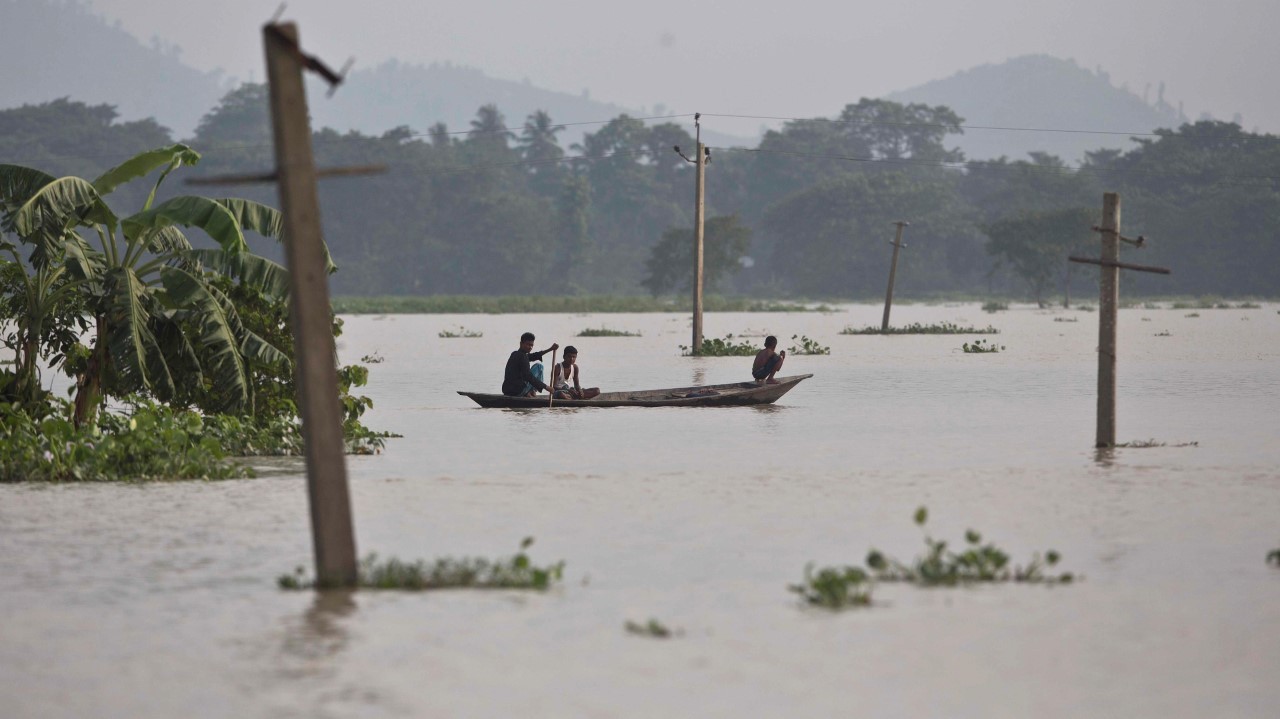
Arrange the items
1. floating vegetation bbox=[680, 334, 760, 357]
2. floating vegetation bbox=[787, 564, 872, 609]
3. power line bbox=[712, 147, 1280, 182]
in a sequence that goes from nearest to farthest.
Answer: floating vegetation bbox=[787, 564, 872, 609] < floating vegetation bbox=[680, 334, 760, 357] < power line bbox=[712, 147, 1280, 182]

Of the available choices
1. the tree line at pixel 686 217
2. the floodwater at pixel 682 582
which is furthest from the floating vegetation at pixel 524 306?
the floodwater at pixel 682 582

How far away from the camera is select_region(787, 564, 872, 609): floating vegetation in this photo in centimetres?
889

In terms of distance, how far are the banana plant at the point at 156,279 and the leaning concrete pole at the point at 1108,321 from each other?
796 cm

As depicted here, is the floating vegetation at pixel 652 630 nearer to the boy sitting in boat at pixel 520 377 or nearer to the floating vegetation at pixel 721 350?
the boy sitting in boat at pixel 520 377

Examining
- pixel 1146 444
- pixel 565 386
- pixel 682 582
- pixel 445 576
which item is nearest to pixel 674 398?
pixel 565 386

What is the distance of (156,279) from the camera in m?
15.9

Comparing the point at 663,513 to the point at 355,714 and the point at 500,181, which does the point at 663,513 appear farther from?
the point at 500,181

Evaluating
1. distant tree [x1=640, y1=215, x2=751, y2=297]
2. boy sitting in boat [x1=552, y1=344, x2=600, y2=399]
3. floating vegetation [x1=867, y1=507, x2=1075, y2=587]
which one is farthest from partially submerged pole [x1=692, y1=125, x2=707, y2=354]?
distant tree [x1=640, y1=215, x2=751, y2=297]

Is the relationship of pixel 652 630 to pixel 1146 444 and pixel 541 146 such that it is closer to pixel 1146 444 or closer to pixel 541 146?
pixel 1146 444

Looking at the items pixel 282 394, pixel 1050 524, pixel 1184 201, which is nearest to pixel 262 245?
pixel 1184 201

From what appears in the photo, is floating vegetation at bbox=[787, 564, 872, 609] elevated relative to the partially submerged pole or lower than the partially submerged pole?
lower

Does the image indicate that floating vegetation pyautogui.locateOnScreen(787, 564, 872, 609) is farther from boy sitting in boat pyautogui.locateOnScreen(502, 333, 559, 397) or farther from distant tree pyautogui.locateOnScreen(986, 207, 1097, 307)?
distant tree pyautogui.locateOnScreen(986, 207, 1097, 307)

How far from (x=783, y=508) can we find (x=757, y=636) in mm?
4809

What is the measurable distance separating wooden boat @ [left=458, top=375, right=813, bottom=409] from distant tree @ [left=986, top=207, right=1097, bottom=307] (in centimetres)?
7055
